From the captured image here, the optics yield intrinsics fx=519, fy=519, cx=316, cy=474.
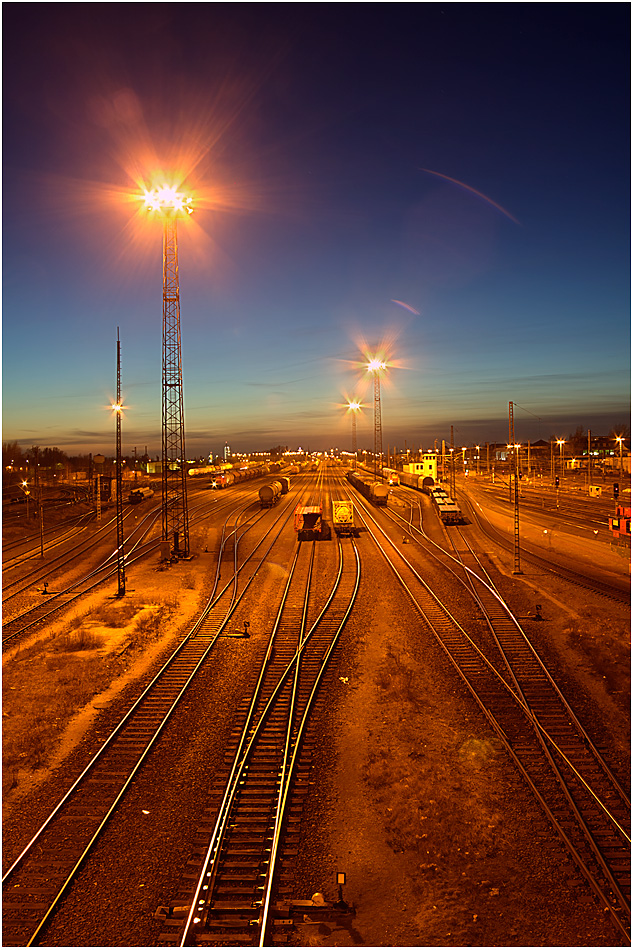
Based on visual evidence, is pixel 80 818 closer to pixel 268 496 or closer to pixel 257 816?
pixel 257 816

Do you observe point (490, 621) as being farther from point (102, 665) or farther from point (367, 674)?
point (102, 665)

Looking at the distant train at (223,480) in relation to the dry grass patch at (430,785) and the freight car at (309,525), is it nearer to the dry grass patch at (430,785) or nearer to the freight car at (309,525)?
the freight car at (309,525)

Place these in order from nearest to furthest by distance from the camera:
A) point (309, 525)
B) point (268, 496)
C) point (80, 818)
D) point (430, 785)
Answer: point (80, 818) < point (430, 785) < point (309, 525) < point (268, 496)

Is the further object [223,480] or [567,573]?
[223,480]

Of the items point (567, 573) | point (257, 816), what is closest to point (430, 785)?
point (257, 816)

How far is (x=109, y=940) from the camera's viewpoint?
7.19 m

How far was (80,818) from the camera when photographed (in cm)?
936

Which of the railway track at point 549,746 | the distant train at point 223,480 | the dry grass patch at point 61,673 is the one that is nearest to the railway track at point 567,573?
the railway track at point 549,746

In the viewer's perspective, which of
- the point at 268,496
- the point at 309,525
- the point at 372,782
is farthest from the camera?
the point at 268,496

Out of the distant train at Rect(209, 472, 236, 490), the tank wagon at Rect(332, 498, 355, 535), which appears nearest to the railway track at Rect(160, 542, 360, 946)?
the tank wagon at Rect(332, 498, 355, 535)

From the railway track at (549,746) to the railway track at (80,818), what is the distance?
7.95 m

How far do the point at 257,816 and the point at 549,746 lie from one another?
21.3 ft

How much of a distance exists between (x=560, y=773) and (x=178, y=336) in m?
25.8

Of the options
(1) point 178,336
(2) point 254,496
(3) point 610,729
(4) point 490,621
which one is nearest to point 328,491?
(2) point 254,496
